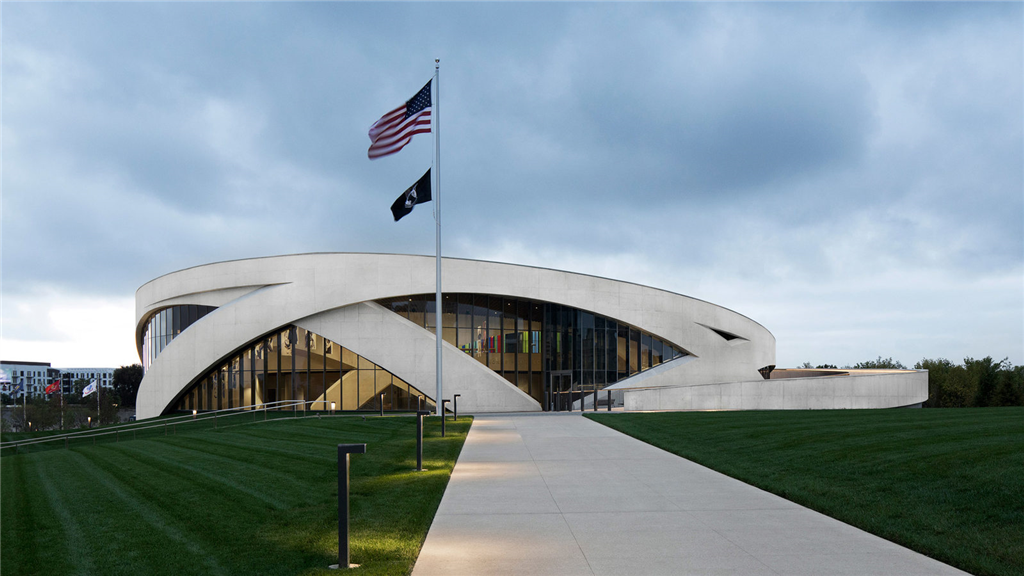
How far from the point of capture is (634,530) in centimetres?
735

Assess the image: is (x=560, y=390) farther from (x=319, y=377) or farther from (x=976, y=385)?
(x=976, y=385)

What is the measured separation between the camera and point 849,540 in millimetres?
6809

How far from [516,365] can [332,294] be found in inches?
444

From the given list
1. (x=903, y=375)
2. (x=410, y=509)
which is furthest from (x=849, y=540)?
(x=903, y=375)

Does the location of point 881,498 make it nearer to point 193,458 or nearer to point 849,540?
point 849,540

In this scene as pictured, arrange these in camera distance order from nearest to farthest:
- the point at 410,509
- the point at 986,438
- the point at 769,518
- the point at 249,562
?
1. the point at 249,562
2. the point at 769,518
3. the point at 410,509
4. the point at 986,438

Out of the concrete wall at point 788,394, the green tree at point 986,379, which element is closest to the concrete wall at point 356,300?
the concrete wall at point 788,394

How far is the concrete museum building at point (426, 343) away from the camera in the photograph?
3531 centimetres

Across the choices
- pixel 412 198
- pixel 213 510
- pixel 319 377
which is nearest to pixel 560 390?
pixel 319 377

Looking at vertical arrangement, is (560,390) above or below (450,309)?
below

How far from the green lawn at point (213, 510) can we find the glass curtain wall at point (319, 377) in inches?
769

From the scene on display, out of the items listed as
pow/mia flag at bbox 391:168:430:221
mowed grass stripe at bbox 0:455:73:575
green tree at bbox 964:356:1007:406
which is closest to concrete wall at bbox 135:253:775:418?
pow/mia flag at bbox 391:168:430:221

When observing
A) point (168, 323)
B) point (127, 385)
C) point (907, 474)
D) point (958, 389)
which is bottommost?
point (127, 385)

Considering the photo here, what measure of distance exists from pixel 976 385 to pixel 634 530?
6056 centimetres
